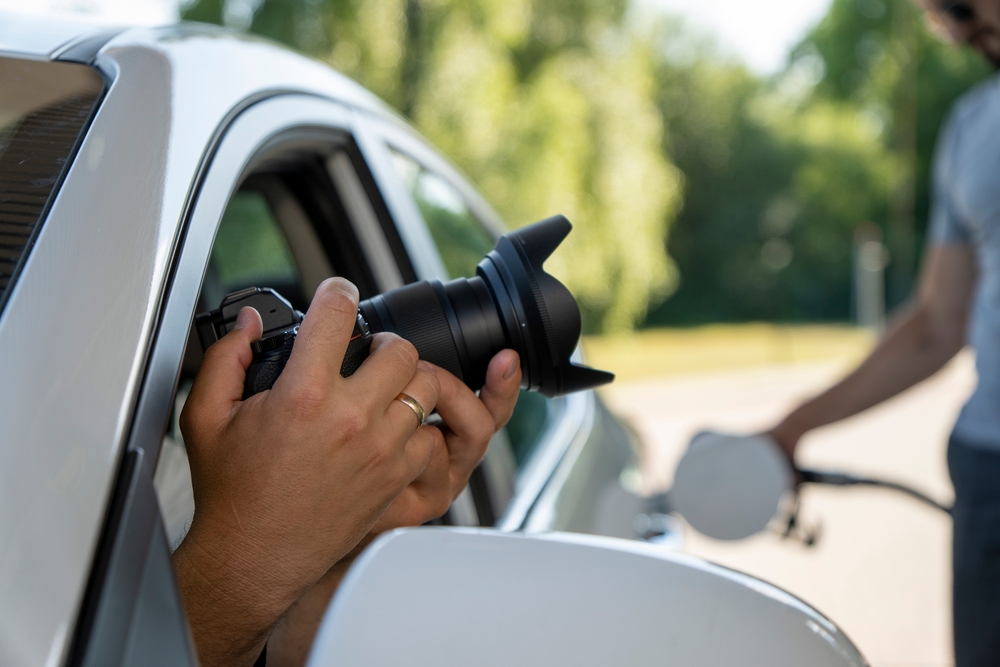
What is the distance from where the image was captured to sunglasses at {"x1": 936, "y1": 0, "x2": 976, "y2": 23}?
1.89 metres

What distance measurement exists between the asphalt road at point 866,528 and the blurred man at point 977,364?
0.28 m

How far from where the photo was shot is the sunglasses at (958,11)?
1.89m

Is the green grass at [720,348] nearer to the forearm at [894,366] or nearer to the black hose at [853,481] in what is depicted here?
the forearm at [894,366]

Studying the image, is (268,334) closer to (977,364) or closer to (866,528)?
(977,364)

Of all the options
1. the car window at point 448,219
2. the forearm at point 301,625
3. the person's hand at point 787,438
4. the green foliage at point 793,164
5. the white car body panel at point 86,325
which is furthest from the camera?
the green foliage at point 793,164

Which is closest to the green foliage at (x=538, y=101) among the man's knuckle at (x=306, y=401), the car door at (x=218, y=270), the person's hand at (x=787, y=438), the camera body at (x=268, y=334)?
the person's hand at (x=787, y=438)

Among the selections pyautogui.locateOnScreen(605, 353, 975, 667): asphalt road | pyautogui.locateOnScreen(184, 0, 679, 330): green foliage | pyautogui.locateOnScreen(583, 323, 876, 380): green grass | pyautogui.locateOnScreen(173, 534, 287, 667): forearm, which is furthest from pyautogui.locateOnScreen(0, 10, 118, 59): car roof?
pyautogui.locateOnScreen(583, 323, 876, 380): green grass

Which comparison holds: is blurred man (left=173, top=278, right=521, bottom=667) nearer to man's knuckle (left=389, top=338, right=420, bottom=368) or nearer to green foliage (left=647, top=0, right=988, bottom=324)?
man's knuckle (left=389, top=338, right=420, bottom=368)

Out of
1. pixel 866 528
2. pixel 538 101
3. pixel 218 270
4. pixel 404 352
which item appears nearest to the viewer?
pixel 404 352

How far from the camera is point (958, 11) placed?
190 cm

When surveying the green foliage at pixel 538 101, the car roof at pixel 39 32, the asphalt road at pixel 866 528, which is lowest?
the asphalt road at pixel 866 528

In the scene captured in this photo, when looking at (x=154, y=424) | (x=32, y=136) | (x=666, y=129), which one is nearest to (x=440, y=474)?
(x=154, y=424)

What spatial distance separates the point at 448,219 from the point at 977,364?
122 centimetres

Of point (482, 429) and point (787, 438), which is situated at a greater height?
point (482, 429)
